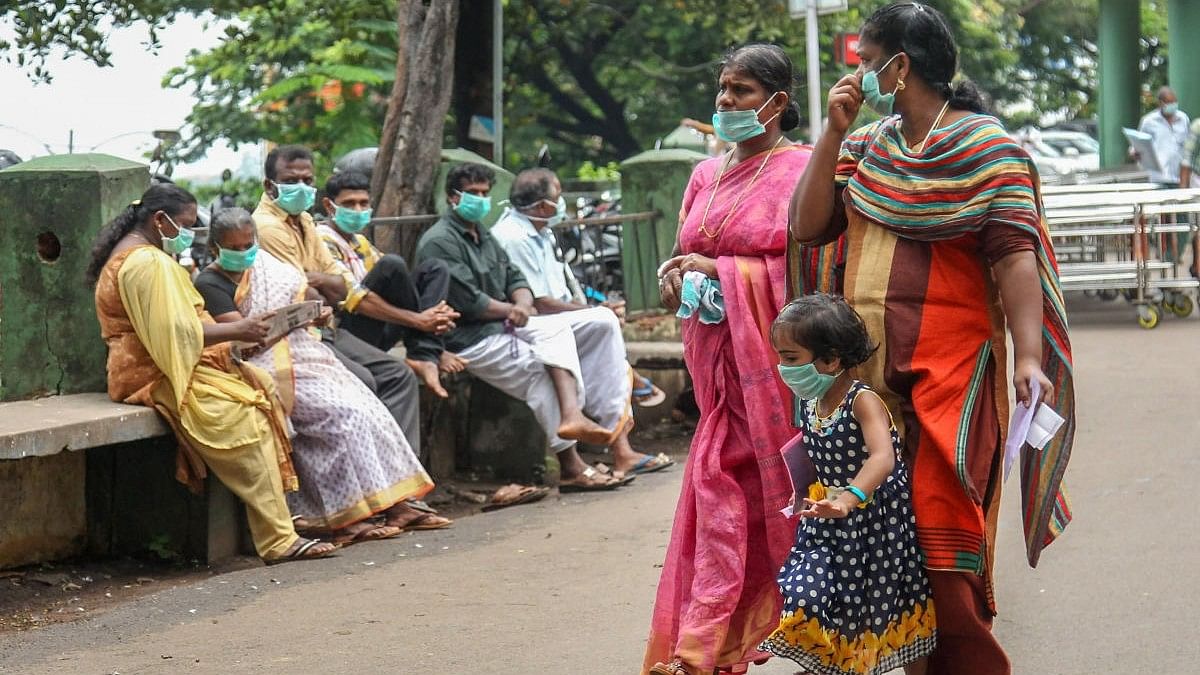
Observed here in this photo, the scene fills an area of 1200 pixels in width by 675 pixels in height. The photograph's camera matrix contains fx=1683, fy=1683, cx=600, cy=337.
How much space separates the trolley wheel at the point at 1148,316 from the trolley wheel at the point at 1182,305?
635 mm

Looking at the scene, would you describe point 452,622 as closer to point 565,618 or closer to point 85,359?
point 565,618

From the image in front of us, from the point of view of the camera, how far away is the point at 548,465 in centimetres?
879

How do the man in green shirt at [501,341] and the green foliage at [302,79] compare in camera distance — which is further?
the green foliage at [302,79]

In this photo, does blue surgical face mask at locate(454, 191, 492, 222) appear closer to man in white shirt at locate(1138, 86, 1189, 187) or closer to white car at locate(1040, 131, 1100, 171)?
man in white shirt at locate(1138, 86, 1189, 187)

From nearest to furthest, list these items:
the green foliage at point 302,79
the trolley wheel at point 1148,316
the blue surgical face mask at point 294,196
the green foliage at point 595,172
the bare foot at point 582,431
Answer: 1. the blue surgical face mask at point 294,196
2. the bare foot at point 582,431
3. the trolley wheel at point 1148,316
4. the green foliage at point 302,79
5. the green foliage at point 595,172

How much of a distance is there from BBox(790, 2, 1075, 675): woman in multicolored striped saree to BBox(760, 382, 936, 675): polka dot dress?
0.19 feet

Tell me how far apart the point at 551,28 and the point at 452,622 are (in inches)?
636

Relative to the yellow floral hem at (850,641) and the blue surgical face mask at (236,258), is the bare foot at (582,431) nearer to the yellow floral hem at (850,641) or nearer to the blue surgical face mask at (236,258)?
the blue surgical face mask at (236,258)

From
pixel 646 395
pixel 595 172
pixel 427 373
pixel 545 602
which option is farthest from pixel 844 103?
pixel 595 172

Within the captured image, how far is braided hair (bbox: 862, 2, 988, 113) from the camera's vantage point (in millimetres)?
3768

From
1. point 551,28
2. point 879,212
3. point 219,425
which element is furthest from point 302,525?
point 551,28

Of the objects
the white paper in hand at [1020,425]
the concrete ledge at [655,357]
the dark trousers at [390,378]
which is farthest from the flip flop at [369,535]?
the white paper in hand at [1020,425]

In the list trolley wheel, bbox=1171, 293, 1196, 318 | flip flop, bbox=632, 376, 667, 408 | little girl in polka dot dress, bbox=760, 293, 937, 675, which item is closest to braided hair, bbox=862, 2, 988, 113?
little girl in polka dot dress, bbox=760, 293, 937, 675

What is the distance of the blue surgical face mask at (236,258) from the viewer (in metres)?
6.69
